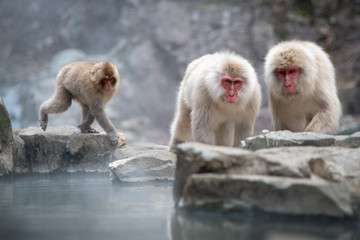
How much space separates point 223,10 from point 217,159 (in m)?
9.96

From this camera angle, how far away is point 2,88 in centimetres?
1184

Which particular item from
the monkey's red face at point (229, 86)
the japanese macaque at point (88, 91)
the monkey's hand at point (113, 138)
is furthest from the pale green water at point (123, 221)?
the japanese macaque at point (88, 91)

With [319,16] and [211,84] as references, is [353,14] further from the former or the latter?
[211,84]

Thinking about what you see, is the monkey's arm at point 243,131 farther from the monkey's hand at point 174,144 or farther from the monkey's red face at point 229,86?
the monkey's hand at point 174,144

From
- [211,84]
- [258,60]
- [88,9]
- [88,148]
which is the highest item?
[88,9]

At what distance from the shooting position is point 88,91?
19.1 ft

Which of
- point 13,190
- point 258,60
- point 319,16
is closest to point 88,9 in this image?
point 258,60

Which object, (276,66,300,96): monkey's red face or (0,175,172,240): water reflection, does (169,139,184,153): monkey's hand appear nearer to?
(0,175,172,240): water reflection

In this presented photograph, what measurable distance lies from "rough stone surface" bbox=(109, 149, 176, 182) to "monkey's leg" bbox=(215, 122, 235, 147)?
51cm

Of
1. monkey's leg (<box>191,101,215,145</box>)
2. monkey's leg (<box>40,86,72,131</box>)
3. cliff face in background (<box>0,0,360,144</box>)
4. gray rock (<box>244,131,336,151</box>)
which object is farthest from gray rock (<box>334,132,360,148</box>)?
cliff face in background (<box>0,0,360,144</box>)

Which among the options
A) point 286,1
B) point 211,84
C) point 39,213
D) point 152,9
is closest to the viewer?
point 39,213

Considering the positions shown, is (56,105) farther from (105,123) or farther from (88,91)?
(105,123)

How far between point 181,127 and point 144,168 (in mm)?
A: 607

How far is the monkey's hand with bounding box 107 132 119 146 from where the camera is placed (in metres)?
5.72
